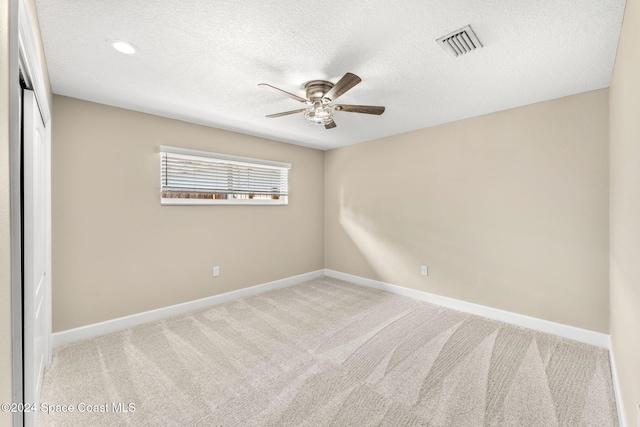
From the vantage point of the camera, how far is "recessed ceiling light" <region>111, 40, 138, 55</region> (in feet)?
5.84

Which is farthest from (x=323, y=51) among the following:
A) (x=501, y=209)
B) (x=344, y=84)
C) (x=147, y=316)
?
(x=147, y=316)

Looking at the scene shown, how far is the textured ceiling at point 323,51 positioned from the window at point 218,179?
2.10ft

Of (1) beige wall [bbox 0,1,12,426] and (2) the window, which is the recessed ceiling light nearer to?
(1) beige wall [bbox 0,1,12,426]

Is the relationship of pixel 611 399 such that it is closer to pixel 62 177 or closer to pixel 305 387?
pixel 305 387

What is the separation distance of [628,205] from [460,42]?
138cm

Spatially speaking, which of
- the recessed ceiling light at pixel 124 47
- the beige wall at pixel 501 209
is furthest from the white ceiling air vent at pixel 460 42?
the recessed ceiling light at pixel 124 47

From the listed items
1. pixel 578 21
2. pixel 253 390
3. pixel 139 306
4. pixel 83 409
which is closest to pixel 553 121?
pixel 578 21

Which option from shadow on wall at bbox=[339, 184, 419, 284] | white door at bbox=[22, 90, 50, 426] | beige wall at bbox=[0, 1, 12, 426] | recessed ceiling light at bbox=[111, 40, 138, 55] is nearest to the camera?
beige wall at bbox=[0, 1, 12, 426]

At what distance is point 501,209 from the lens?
10.2 feet

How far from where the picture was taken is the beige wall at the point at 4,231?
0.82m

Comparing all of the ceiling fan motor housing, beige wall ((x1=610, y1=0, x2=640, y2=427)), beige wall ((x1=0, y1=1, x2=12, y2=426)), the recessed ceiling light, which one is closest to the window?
the recessed ceiling light

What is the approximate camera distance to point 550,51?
188cm

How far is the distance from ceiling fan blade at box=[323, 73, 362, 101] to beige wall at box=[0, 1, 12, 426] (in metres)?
1.53

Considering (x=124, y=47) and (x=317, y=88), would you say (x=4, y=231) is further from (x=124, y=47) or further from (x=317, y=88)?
(x=317, y=88)
